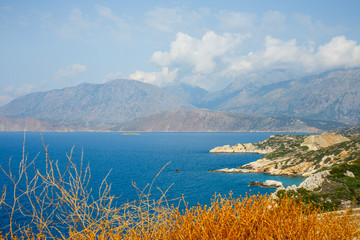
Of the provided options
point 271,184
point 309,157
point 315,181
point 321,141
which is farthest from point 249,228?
point 321,141

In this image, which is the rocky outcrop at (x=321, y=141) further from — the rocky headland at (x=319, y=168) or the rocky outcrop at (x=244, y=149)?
the rocky outcrop at (x=244, y=149)

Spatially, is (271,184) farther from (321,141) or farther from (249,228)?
(249,228)

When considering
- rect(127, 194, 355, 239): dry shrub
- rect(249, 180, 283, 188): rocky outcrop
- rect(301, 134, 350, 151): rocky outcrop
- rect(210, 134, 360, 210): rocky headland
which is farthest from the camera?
rect(301, 134, 350, 151): rocky outcrop

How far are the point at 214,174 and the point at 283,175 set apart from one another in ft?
62.7

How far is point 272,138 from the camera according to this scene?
13975 cm

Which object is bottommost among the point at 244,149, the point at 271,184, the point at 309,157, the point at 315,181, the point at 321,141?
the point at 271,184

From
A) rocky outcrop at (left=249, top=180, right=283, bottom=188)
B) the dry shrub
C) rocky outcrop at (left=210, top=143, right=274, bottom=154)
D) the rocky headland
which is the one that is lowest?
rocky outcrop at (left=249, top=180, right=283, bottom=188)

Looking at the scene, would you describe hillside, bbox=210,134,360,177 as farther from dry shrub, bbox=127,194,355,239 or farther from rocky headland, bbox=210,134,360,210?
dry shrub, bbox=127,194,355,239

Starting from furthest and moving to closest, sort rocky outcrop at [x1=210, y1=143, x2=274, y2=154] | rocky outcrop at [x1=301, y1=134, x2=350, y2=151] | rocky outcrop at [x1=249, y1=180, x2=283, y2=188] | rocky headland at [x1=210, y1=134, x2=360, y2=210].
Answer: rocky outcrop at [x1=210, y1=143, x2=274, y2=154] → rocky outcrop at [x1=301, y1=134, x2=350, y2=151] → rocky outcrop at [x1=249, y1=180, x2=283, y2=188] → rocky headland at [x1=210, y1=134, x2=360, y2=210]

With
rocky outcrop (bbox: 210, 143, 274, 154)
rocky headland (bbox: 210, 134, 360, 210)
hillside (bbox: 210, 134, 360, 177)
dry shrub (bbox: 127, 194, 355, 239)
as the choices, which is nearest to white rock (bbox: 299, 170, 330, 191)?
rocky headland (bbox: 210, 134, 360, 210)

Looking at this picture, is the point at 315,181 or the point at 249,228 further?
the point at 315,181

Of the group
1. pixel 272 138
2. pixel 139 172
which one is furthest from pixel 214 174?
pixel 272 138

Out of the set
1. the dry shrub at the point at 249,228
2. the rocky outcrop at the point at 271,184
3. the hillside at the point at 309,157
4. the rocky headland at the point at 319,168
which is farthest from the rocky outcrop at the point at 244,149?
the dry shrub at the point at 249,228

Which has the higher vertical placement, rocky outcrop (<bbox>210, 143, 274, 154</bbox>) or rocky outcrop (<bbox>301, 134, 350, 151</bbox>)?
rocky outcrop (<bbox>301, 134, 350, 151</bbox>)
